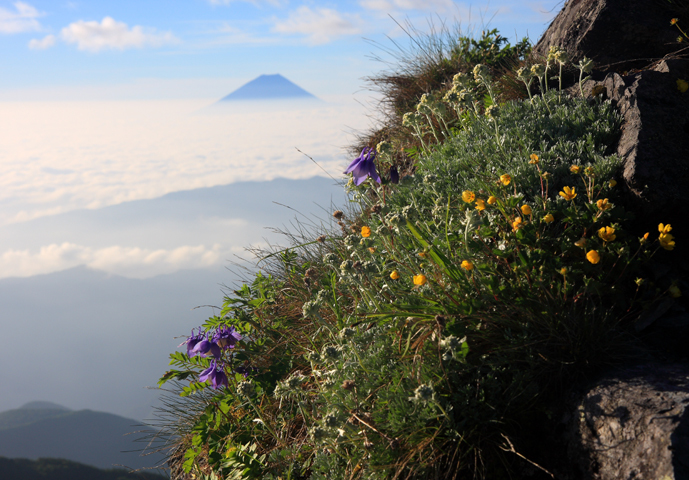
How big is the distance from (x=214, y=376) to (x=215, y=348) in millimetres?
229

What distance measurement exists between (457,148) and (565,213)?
1.74m

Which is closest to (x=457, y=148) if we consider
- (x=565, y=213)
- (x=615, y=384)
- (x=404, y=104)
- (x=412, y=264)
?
(x=565, y=213)

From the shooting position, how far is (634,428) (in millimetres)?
2166

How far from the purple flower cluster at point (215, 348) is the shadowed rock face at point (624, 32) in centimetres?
584

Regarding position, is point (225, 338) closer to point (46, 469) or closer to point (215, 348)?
point (215, 348)

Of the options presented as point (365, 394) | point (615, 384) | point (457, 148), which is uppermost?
point (457, 148)

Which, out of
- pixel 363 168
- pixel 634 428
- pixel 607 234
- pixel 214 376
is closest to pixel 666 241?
pixel 607 234

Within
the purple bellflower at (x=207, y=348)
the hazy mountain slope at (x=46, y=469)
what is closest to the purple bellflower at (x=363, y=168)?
the purple bellflower at (x=207, y=348)

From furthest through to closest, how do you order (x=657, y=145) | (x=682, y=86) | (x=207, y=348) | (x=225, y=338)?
1. (x=682, y=86)
2. (x=225, y=338)
3. (x=207, y=348)
4. (x=657, y=145)

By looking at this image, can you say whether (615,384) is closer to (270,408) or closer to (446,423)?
(446,423)

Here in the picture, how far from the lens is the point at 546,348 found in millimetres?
2666

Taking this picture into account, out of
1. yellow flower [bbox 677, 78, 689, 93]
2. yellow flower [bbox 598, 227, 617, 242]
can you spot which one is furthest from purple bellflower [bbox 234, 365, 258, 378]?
yellow flower [bbox 677, 78, 689, 93]

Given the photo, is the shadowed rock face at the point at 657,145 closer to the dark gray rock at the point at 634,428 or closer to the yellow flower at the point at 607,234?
the yellow flower at the point at 607,234

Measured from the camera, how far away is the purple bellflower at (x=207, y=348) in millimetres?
3832
